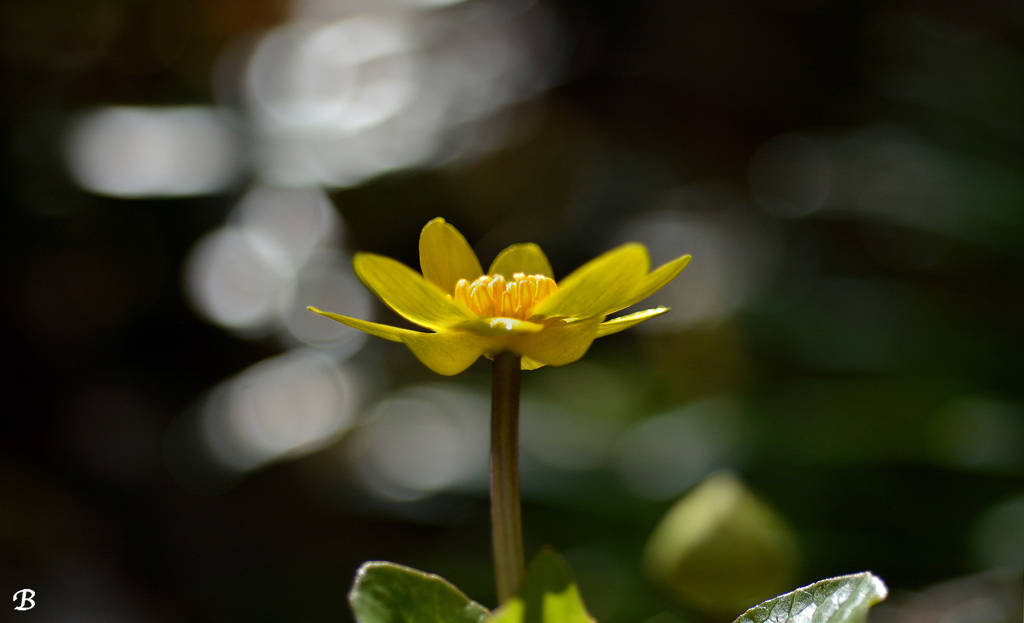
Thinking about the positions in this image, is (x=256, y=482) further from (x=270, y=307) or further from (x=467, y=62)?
(x=467, y=62)

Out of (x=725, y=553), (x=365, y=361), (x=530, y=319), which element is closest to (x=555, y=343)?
(x=530, y=319)

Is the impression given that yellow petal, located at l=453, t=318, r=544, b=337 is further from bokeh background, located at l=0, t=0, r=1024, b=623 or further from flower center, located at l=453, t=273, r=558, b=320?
bokeh background, located at l=0, t=0, r=1024, b=623

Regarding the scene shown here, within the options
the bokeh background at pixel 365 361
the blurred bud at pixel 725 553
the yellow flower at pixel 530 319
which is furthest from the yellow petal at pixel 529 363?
the bokeh background at pixel 365 361

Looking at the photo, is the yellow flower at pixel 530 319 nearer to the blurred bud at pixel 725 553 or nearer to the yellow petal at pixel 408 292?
the yellow petal at pixel 408 292

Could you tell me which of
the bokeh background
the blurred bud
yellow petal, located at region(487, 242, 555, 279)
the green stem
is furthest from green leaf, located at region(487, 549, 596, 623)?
the bokeh background

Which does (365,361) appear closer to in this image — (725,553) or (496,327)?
(725,553)

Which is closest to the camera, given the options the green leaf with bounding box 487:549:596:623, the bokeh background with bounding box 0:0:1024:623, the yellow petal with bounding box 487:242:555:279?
the green leaf with bounding box 487:549:596:623

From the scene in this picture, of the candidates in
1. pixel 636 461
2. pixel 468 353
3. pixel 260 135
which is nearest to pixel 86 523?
pixel 260 135
